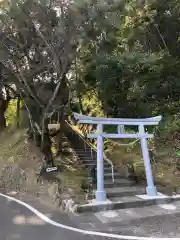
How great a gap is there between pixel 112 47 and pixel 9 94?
6301 millimetres

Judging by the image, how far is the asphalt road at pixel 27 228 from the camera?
19.6 ft

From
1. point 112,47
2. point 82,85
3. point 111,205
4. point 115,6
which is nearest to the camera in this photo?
point 111,205

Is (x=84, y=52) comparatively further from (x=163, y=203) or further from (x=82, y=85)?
(x=163, y=203)

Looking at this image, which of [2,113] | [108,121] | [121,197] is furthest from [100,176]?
[2,113]

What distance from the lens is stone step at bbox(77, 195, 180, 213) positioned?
7.68 m

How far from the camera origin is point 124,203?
8000 mm

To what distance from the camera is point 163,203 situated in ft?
27.2

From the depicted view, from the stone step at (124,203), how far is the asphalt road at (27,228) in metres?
0.86

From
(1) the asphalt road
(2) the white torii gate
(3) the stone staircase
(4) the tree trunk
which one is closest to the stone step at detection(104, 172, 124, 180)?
(3) the stone staircase

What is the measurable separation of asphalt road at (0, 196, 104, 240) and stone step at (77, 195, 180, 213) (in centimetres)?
86

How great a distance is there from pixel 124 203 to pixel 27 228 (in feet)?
9.49

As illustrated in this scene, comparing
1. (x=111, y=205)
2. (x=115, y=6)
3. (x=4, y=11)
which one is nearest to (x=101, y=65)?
(x=115, y=6)

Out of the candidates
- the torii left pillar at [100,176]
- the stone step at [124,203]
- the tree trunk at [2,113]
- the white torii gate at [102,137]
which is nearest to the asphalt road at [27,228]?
the stone step at [124,203]

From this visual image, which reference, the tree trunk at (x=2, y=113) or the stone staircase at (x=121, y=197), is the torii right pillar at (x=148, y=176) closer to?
the stone staircase at (x=121, y=197)
